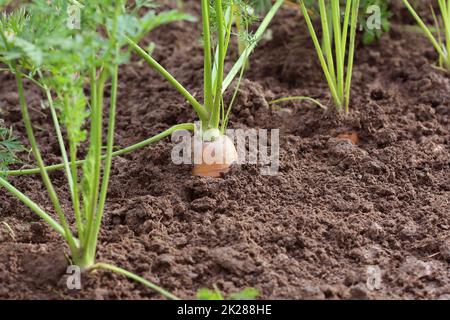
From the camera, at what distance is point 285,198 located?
2.23 metres

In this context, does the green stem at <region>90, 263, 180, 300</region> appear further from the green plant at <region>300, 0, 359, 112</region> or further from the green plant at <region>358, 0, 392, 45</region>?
the green plant at <region>358, 0, 392, 45</region>

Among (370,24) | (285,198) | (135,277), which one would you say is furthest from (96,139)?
(370,24)

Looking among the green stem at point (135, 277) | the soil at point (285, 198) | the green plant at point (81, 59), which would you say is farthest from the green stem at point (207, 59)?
the green stem at point (135, 277)

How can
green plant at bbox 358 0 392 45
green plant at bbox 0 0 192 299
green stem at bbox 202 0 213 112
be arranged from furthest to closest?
green plant at bbox 358 0 392 45 → green stem at bbox 202 0 213 112 → green plant at bbox 0 0 192 299

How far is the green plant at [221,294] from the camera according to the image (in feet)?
5.57

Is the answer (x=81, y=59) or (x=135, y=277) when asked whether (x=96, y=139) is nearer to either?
(x=81, y=59)

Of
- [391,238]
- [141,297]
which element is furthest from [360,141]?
[141,297]

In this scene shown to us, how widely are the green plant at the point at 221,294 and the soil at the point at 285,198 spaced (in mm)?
36

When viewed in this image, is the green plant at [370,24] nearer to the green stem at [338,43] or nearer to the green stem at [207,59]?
the green stem at [338,43]

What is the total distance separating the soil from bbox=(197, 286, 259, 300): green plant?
0.12ft

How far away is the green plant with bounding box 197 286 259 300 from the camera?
1697 millimetres

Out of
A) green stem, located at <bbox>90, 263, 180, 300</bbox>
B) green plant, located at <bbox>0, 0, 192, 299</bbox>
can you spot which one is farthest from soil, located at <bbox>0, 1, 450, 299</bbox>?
green plant, located at <bbox>0, 0, 192, 299</bbox>

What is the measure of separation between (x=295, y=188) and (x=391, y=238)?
13.2 inches
